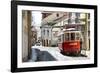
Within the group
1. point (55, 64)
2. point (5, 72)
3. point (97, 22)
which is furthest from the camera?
point (97, 22)

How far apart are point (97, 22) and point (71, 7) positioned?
352 mm

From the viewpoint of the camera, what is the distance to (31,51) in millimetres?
1836

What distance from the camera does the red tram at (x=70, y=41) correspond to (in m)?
1.93

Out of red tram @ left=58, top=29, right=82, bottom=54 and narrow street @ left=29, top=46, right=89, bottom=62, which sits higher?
red tram @ left=58, top=29, right=82, bottom=54

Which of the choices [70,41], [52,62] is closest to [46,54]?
[52,62]

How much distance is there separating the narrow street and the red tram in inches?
2.2

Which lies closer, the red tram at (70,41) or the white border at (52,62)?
the white border at (52,62)

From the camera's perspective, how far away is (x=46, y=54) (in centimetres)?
188

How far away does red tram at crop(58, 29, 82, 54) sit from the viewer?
1.93 metres

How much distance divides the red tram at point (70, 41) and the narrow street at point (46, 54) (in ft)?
0.19

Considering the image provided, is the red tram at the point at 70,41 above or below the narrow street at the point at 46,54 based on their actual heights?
above

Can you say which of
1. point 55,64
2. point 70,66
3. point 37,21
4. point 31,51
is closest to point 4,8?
point 37,21

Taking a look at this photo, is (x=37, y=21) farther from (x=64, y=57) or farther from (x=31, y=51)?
(x=64, y=57)

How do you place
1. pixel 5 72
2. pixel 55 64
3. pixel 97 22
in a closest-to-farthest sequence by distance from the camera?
1. pixel 5 72
2. pixel 55 64
3. pixel 97 22
